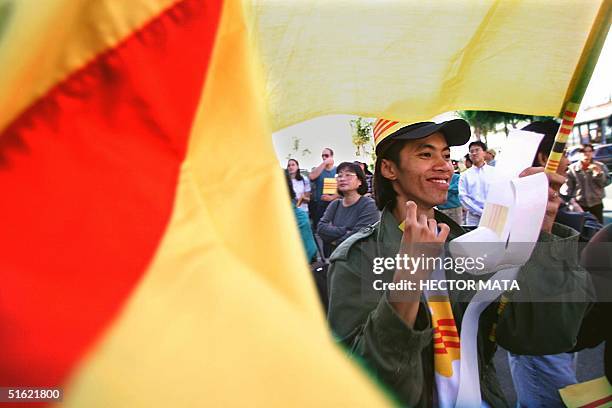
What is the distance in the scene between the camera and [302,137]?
4.95ft

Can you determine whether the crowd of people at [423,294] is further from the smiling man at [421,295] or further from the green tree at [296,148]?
the green tree at [296,148]

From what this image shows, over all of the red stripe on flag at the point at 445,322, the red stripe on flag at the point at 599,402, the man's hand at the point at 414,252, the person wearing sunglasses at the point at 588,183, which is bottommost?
the red stripe on flag at the point at 599,402

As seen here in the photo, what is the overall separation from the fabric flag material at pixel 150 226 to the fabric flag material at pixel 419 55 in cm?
45

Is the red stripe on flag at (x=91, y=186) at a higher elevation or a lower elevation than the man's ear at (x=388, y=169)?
lower

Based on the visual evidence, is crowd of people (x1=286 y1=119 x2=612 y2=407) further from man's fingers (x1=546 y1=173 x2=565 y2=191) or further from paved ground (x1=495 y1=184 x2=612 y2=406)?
paved ground (x1=495 y1=184 x2=612 y2=406)

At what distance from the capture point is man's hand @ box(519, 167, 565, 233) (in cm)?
139

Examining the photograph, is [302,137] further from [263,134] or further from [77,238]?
[77,238]

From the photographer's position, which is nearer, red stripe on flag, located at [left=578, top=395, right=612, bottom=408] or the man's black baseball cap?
the man's black baseball cap

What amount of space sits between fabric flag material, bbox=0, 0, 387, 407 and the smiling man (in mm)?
553

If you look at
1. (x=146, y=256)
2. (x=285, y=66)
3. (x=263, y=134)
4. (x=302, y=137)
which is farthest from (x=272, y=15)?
(x=146, y=256)

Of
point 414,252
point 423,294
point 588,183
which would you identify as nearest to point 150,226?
point 414,252

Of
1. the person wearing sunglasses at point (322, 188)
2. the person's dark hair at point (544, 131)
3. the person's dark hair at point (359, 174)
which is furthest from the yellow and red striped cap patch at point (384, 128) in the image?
the person wearing sunglasses at point (322, 188)

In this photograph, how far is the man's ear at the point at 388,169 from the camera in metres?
1.51

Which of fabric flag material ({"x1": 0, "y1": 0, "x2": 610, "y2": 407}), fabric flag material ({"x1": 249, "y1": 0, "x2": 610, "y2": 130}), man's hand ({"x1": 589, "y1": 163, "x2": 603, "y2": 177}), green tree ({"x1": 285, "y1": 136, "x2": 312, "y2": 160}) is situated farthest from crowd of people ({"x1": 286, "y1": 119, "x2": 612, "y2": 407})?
man's hand ({"x1": 589, "y1": 163, "x2": 603, "y2": 177})
